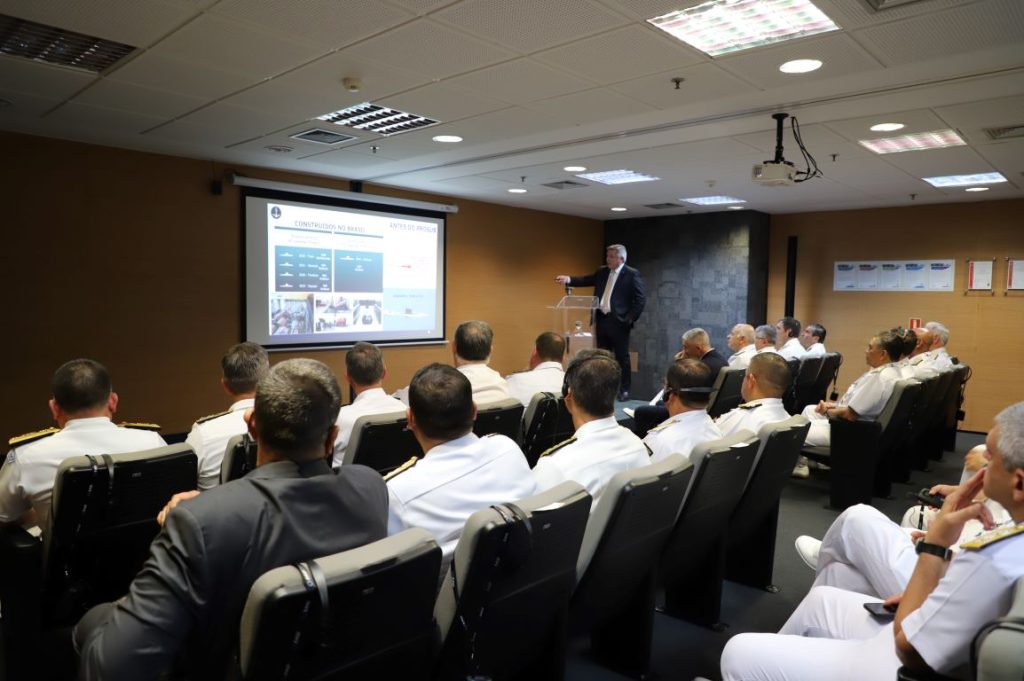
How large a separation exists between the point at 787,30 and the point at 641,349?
765 centimetres

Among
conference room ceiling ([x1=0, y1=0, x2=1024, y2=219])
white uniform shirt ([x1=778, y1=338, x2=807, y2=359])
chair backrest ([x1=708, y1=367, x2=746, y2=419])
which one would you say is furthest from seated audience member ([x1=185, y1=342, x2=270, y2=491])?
white uniform shirt ([x1=778, y1=338, x2=807, y2=359])

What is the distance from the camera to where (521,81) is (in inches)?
155

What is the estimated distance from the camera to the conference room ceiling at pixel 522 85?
3.04 meters

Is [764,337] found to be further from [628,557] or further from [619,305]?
[628,557]

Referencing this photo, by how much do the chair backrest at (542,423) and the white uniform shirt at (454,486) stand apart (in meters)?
1.60

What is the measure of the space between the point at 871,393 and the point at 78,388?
4.84m

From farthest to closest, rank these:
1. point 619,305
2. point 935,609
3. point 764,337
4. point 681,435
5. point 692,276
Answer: point 692,276
point 619,305
point 764,337
point 681,435
point 935,609

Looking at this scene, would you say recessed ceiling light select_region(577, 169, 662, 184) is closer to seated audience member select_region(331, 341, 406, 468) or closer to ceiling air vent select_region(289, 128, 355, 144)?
ceiling air vent select_region(289, 128, 355, 144)

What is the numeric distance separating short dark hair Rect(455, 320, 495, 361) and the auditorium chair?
190 cm

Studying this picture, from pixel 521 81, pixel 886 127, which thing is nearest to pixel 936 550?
pixel 521 81

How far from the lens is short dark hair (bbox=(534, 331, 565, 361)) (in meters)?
4.46

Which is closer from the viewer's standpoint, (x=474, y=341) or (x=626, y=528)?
(x=626, y=528)

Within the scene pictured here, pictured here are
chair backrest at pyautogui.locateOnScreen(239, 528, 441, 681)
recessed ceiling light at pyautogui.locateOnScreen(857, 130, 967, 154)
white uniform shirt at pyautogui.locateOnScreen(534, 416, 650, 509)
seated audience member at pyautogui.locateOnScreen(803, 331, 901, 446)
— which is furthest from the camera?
recessed ceiling light at pyautogui.locateOnScreen(857, 130, 967, 154)

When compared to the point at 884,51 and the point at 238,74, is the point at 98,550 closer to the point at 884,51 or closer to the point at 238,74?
the point at 238,74
